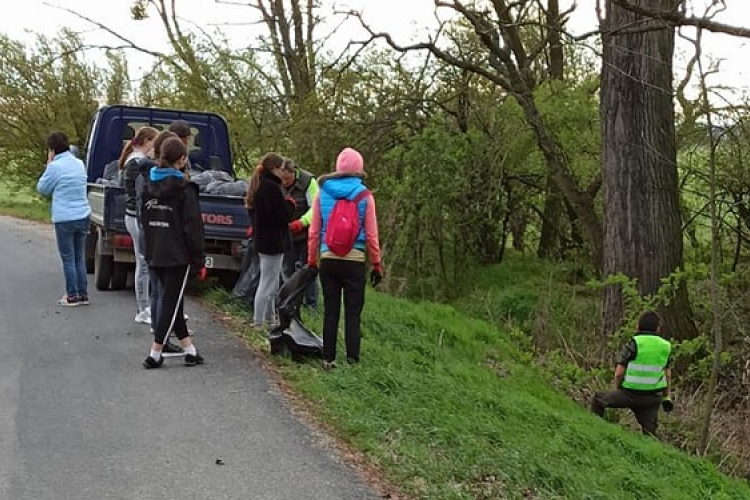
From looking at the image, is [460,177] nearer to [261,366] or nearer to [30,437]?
[261,366]

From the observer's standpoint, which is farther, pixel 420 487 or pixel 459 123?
pixel 459 123

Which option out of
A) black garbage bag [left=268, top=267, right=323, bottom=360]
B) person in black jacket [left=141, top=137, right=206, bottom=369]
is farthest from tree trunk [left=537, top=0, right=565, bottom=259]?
person in black jacket [left=141, top=137, right=206, bottom=369]

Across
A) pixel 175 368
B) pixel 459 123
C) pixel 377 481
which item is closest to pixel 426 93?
pixel 459 123

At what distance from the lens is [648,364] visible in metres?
9.43

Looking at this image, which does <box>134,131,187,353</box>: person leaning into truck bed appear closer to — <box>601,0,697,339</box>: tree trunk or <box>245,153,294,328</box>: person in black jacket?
<box>245,153,294,328</box>: person in black jacket

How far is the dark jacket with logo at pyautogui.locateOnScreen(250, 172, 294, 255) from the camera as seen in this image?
886 centimetres

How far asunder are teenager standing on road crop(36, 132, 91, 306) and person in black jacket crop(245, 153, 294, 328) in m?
2.41

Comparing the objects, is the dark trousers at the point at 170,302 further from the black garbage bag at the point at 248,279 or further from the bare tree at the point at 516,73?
the bare tree at the point at 516,73

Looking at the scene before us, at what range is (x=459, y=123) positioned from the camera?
708 inches

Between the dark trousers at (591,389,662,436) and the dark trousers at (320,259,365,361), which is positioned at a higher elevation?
the dark trousers at (320,259,365,361)

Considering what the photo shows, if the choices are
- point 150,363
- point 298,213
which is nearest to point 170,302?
point 150,363

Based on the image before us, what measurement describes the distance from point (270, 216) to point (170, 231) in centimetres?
130

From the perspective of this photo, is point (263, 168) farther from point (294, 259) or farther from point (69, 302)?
point (69, 302)

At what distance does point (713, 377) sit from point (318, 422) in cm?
451
